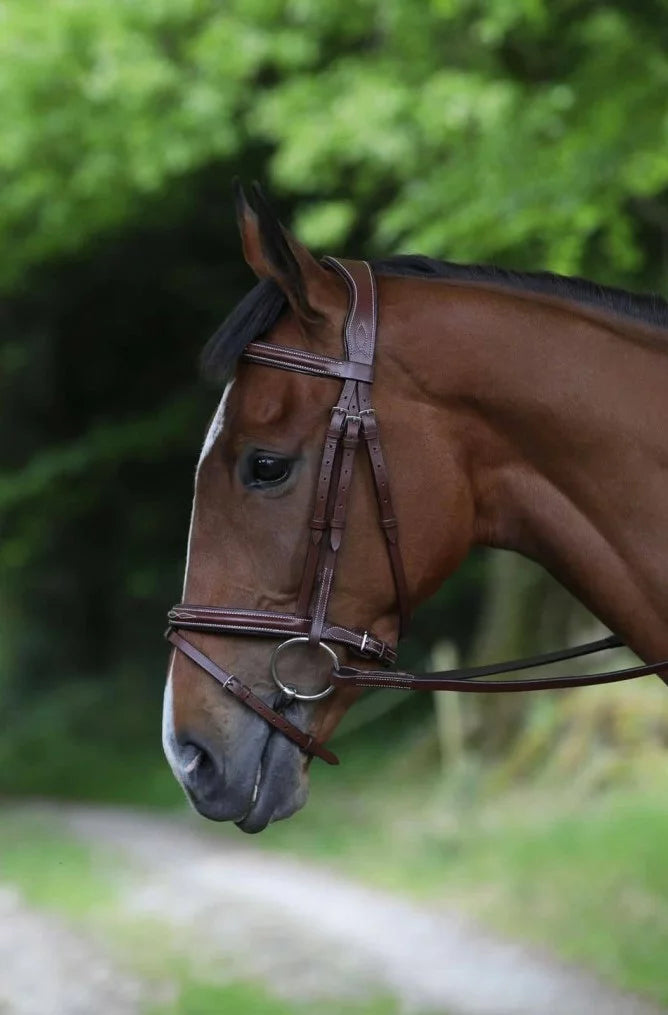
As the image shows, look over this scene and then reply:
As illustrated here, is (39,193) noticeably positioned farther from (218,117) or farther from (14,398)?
(14,398)

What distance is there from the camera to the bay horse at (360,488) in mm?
2854

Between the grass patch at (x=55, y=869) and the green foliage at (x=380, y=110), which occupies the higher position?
the green foliage at (x=380, y=110)

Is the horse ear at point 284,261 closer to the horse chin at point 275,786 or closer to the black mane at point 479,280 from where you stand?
the black mane at point 479,280

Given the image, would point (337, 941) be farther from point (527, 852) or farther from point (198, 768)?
point (198, 768)

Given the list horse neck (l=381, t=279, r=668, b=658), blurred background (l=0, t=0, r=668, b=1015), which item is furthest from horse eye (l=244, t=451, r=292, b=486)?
blurred background (l=0, t=0, r=668, b=1015)

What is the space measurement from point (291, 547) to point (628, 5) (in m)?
5.23

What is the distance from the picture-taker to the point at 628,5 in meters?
6.81

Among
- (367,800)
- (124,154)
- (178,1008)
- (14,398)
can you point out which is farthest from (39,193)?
(178,1008)

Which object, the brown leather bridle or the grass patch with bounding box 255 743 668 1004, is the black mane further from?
the grass patch with bounding box 255 743 668 1004

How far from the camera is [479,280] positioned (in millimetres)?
3084

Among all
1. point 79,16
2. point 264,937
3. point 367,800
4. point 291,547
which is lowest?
point 367,800

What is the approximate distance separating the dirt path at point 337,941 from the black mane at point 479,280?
12.1 feet

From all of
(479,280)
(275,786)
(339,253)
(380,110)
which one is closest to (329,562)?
(275,786)

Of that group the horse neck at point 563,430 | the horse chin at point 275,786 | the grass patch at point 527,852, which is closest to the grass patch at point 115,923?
the grass patch at point 527,852
